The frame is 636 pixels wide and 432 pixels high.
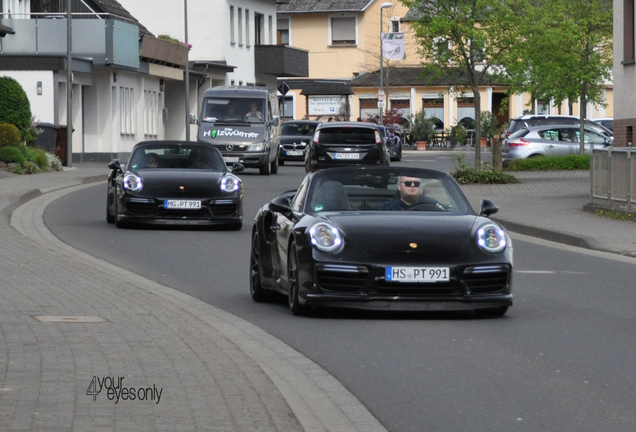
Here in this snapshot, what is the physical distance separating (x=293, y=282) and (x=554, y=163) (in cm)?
3127

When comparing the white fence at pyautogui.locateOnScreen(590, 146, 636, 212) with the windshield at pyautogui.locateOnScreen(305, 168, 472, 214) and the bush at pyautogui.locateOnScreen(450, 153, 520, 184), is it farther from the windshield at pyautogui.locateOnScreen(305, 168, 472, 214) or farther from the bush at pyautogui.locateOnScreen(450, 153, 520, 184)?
the windshield at pyautogui.locateOnScreen(305, 168, 472, 214)

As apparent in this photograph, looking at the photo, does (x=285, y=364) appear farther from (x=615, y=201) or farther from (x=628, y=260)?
(x=615, y=201)

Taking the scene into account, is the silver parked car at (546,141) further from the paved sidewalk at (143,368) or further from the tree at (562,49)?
the paved sidewalk at (143,368)

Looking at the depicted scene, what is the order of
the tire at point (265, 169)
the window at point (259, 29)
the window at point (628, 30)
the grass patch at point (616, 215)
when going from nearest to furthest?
1. the grass patch at point (616, 215)
2. the window at point (628, 30)
3. the tire at point (265, 169)
4. the window at point (259, 29)

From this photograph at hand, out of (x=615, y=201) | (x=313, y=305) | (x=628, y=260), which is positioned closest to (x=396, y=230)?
(x=313, y=305)

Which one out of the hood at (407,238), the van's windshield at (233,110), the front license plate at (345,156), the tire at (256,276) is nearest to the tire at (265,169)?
the van's windshield at (233,110)

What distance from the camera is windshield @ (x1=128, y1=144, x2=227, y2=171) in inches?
848

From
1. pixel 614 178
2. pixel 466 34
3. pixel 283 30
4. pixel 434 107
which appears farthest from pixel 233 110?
pixel 283 30

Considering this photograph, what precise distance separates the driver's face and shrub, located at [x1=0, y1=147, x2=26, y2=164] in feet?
85.1

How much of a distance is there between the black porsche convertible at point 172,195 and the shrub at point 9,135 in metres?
15.8

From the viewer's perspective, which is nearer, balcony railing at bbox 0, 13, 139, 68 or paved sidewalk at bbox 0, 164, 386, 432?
paved sidewalk at bbox 0, 164, 386, 432

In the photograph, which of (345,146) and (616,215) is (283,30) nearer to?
(345,146)

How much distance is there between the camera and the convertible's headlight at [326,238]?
35.3ft
